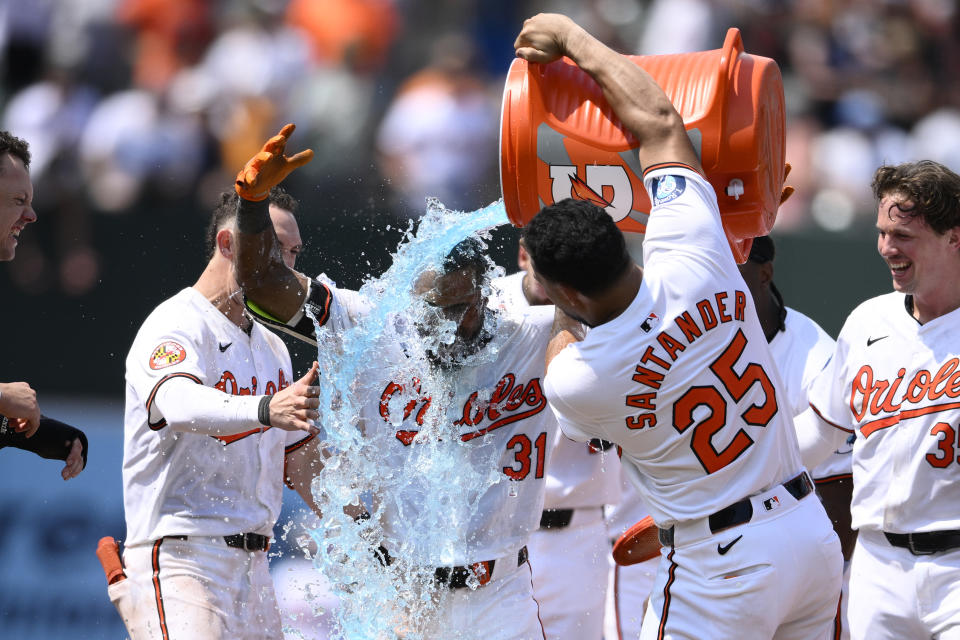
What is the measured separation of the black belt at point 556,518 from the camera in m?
5.89

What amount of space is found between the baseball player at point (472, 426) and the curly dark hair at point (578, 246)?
2.63ft

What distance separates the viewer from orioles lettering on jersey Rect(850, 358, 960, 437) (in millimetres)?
4059

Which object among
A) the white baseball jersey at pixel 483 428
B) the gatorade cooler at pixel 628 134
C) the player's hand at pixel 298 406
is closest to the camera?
the gatorade cooler at pixel 628 134

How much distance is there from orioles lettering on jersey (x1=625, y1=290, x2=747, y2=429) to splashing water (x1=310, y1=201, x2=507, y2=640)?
92cm

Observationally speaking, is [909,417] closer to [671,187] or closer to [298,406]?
[671,187]

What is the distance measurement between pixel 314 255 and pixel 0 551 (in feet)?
9.04

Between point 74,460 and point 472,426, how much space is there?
5.69 ft

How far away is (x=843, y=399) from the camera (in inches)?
172

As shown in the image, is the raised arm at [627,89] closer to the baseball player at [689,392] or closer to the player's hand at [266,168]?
the baseball player at [689,392]

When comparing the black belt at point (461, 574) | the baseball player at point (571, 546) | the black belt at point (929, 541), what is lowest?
the baseball player at point (571, 546)

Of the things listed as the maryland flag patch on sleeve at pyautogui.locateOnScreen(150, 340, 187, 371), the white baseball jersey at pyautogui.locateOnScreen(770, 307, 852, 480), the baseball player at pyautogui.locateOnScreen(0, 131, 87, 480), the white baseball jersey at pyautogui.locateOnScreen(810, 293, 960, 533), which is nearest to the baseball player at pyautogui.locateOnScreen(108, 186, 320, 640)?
the maryland flag patch on sleeve at pyautogui.locateOnScreen(150, 340, 187, 371)

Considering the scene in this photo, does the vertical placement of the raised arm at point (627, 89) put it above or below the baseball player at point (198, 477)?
above

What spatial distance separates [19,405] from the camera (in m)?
4.29

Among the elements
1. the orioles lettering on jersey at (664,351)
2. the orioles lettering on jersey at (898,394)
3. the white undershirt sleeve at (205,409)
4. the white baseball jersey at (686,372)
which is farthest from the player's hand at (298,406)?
the orioles lettering on jersey at (898,394)
